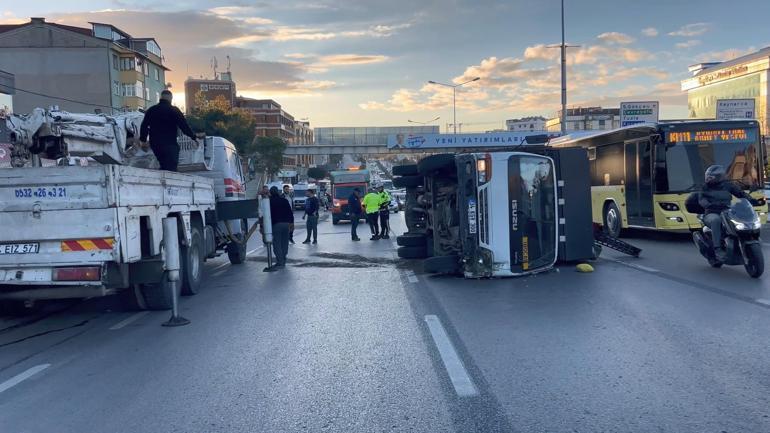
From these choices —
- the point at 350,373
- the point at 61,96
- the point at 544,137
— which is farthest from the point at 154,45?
the point at 350,373

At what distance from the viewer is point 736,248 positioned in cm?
1005

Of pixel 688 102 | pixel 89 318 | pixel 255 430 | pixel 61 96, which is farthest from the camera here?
pixel 688 102

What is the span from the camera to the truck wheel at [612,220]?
58.1 feet

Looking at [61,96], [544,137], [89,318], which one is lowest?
[89,318]

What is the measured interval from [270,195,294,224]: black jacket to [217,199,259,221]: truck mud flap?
0.75 metres

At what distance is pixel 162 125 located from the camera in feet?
33.9

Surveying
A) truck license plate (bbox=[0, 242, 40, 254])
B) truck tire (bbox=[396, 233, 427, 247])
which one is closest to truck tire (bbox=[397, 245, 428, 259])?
truck tire (bbox=[396, 233, 427, 247])

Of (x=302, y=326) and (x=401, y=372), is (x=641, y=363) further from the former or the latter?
(x=302, y=326)

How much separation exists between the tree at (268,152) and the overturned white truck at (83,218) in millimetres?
61722

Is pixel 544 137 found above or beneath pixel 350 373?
above

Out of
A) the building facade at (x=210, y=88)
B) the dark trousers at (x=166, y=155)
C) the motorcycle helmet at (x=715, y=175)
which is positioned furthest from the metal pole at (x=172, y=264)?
the building facade at (x=210, y=88)

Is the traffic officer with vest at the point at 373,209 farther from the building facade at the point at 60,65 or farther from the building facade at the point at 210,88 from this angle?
the building facade at the point at 210,88

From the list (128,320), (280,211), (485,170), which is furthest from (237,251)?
(485,170)

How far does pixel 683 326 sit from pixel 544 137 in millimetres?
5973
